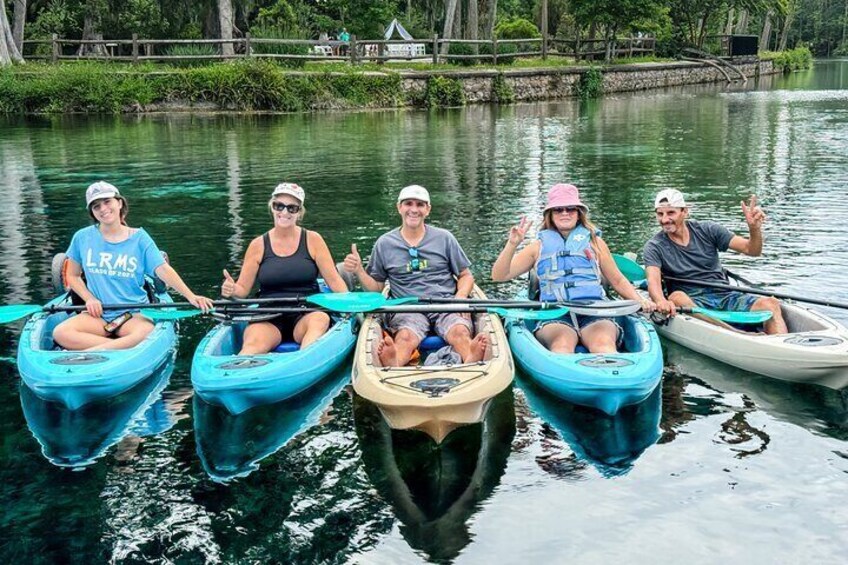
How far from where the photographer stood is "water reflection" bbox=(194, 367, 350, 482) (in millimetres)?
5949

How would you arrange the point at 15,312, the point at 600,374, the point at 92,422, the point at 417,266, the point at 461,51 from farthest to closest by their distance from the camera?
1. the point at 461,51
2. the point at 15,312
3. the point at 417,266
4. the point at 92,422
5. the point at 600,374

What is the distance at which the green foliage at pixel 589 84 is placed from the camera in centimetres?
4084

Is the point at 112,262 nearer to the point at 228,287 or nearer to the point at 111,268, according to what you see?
the point at 111,268

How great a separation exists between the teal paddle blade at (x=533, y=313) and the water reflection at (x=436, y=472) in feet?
2.48

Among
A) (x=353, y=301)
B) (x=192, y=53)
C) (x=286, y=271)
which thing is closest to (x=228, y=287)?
(x=286, y=271)

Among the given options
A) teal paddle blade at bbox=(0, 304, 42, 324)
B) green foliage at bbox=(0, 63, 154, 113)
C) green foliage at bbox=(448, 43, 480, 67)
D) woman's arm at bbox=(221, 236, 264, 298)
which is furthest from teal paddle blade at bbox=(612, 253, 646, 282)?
green foliage at bbox=(448, 43, 480, 67)

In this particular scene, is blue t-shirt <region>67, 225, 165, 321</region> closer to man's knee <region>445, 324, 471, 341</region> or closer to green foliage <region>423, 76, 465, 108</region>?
man's knee <region>445, 324, 471, 341</region>

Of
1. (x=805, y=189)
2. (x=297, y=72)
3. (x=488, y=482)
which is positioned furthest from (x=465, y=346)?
(x=297, y=72)

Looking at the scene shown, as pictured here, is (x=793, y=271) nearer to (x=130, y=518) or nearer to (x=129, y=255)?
(x=129, y=255)

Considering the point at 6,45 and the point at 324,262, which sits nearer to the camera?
the point at 324,262

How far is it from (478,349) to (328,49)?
36837mm

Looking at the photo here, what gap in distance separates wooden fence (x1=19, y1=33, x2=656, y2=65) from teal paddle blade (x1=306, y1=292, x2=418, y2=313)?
1062 inches

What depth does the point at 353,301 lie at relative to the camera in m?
6.99

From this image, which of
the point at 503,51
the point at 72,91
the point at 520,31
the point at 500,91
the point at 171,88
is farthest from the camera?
the point at 520,31
